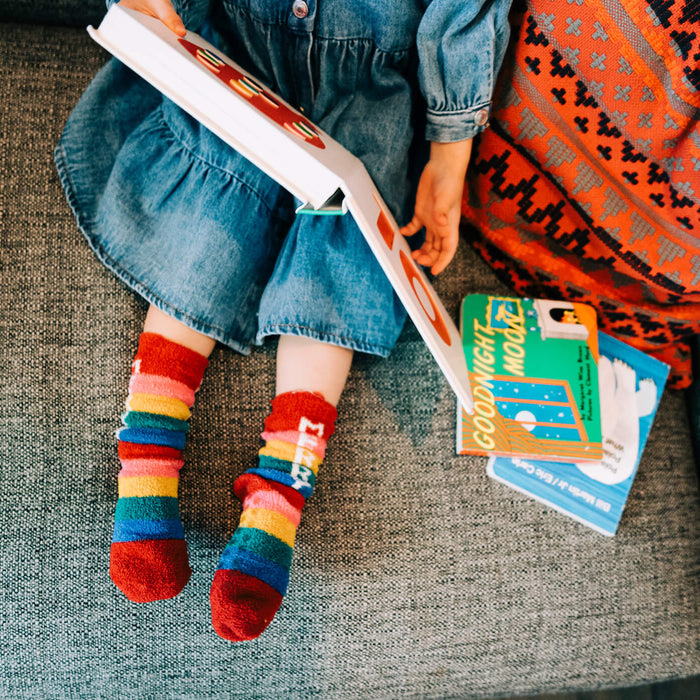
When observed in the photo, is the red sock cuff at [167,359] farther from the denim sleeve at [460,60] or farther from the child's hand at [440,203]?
the denim sleeve at [460,60]

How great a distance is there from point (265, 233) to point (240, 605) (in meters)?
0.42

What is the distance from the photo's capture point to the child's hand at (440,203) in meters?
0.70

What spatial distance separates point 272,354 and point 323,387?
9 cm

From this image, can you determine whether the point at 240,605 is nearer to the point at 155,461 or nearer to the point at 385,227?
the point at 155,461

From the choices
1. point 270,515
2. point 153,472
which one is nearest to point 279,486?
point 270,515

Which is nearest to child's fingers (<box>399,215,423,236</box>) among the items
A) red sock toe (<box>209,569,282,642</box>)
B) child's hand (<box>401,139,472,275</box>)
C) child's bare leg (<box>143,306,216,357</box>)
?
child's hand (<box>401,139,472,275</box>)

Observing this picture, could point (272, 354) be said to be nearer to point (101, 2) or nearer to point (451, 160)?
point (451, 160)

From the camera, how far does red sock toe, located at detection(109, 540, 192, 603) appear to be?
61cm

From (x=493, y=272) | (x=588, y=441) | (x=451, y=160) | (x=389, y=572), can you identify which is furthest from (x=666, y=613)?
A: (x=451, y=160)

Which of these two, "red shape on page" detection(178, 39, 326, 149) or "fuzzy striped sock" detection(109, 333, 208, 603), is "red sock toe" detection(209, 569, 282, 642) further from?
"red shape on page" detection(178, 39, 326, 149)

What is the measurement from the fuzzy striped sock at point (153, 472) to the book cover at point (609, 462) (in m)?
0.39

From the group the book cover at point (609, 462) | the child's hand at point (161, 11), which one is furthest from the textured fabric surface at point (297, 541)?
the child's hand at point (161, 11)

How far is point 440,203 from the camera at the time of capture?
70 cm

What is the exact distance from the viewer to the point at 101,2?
79 centimetres
